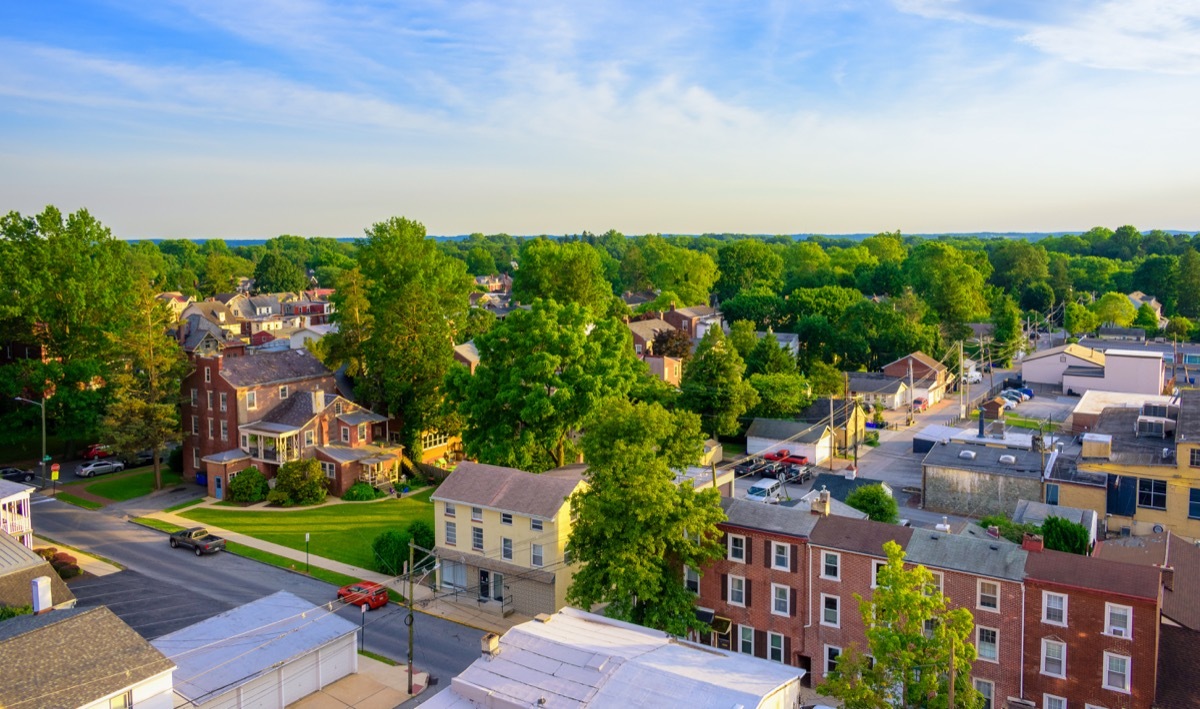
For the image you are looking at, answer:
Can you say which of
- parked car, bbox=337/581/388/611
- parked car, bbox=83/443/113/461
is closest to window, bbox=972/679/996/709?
parked car, bbox=337/581/388/611

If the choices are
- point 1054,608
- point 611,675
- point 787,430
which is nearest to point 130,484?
point 611,675

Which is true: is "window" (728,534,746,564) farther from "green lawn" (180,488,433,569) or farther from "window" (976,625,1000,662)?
"green lawn" (180,488,433,569)

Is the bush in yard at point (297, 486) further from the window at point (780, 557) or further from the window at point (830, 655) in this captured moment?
the window at point (830, 655)

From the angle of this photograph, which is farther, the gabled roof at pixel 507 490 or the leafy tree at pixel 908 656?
the gabled roof at pixel 507 490

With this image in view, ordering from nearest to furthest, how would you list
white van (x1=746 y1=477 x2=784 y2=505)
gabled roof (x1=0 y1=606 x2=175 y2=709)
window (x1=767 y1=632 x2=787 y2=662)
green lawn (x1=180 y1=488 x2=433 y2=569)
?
gabled roof (x1=0 y1=606 x2=175 y2=709), window (x1=767 y1=632 x2=787 y2=662), green lawn (x1=180 y1=488 x2=433 y2=569), white van (x1=746 y1=477 x2=784 y2=505)

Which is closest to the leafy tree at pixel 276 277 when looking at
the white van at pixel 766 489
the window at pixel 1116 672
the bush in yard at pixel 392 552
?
the white van at pixel 766 489

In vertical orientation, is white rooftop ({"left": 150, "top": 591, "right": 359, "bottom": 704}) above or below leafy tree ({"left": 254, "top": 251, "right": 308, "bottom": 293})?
below

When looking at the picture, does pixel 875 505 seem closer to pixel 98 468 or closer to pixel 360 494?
pixel 360 494
